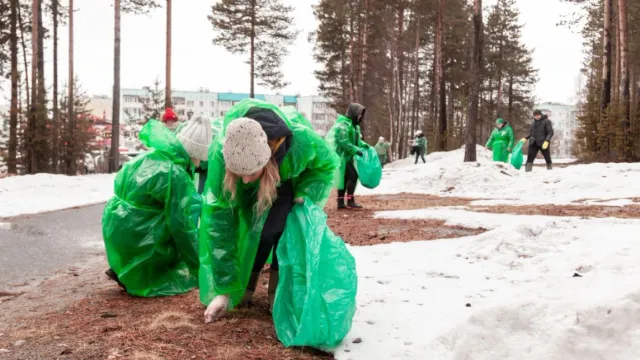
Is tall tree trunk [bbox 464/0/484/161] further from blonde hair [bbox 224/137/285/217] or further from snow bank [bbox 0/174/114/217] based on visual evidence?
blonde hair [bbox 224/137/285/217]

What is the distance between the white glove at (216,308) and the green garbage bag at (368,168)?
5.36 m

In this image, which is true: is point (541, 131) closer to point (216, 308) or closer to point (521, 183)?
point (521, 183)

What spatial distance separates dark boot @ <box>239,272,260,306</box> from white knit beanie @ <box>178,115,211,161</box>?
1161 millimetres

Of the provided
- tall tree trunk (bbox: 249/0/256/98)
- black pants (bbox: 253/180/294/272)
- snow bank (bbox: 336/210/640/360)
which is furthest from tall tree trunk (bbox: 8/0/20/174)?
black pants (bbox: 253/180/294/272)

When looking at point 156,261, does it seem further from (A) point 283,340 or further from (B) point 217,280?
(A) point 283,340

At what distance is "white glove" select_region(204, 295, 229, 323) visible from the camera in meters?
2.79

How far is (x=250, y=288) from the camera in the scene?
300cm

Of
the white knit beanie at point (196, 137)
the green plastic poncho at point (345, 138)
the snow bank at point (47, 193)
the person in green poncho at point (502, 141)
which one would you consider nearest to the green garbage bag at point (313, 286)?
the white knit beanie at point (196, 137)

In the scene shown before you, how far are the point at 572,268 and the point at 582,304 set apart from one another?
3.13 ft

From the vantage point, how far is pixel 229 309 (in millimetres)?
2912

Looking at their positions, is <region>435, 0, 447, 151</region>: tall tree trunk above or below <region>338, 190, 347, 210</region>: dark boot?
above

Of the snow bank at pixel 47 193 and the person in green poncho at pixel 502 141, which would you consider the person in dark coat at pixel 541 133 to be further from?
the snow bank at pixel 47 193

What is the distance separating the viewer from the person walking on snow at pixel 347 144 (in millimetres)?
7910

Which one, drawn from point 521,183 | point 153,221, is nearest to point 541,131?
point 521,183
